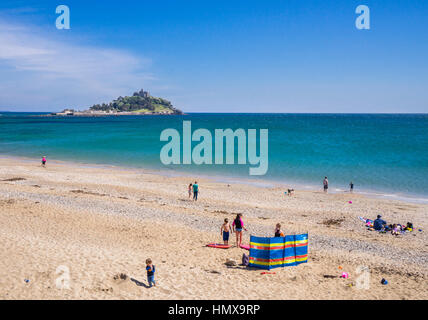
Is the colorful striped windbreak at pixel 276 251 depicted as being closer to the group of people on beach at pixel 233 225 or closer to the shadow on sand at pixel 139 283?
the group of people on beach at pixel 233 225

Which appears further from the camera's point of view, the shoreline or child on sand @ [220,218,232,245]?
the shoreline

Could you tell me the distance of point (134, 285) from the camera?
10.9 meters

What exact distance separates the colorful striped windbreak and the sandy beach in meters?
0.39

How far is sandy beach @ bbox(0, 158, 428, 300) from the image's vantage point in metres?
10.9

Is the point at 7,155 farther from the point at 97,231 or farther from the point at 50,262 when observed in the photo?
the point at 50,262

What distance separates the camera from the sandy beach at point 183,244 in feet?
35.7

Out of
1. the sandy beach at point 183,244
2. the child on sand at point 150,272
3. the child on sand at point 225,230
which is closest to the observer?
the child on sand at point 150,272

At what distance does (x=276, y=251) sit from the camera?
1268cm

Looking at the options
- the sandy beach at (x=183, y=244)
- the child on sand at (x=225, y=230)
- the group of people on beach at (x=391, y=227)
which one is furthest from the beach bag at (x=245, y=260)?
the group of people on beach at (x=391, y=227)

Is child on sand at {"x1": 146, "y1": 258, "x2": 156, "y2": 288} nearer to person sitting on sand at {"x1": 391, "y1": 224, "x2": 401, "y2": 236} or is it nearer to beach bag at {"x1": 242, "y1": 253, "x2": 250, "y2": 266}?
beach bag at {"x1": 242, "y1": 253, "x2": 250, "y2": 266}

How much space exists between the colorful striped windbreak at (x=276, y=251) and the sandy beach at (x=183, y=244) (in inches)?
15.2

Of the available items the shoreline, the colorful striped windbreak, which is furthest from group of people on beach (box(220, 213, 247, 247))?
the shoreline
